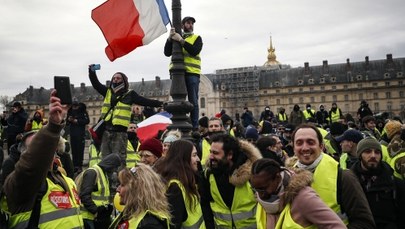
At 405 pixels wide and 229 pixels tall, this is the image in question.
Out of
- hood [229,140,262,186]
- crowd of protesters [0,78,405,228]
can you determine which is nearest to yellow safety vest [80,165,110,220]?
crowd of protesters [0,78,405,228]

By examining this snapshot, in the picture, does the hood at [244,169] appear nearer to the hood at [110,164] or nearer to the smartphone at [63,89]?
the smartphone at [63,89]

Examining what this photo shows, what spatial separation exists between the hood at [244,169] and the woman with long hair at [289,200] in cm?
104

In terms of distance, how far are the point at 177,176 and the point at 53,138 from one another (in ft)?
4.39

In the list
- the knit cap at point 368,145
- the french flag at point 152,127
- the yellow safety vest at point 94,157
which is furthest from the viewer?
the french flag at point 152,127

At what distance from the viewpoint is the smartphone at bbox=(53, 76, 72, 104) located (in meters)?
3.28

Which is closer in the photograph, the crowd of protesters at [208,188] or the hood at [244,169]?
the crowd of protesters at [208,188]

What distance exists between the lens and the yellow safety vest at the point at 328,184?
3.59 metres

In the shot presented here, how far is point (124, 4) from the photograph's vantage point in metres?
9.05

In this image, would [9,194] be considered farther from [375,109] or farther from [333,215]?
[375,109]

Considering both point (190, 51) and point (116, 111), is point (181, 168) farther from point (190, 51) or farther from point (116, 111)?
point (190, 51)

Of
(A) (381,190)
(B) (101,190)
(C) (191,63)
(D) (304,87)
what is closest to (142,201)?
(B) (101,190)

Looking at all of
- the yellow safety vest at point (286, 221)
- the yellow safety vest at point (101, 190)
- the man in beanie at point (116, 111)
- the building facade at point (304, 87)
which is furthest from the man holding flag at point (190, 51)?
the building facade at point (304, 87)

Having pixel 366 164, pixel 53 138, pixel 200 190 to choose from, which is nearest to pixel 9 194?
pixel 53 138

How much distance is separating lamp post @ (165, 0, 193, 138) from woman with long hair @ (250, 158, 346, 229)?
4.83 metres
